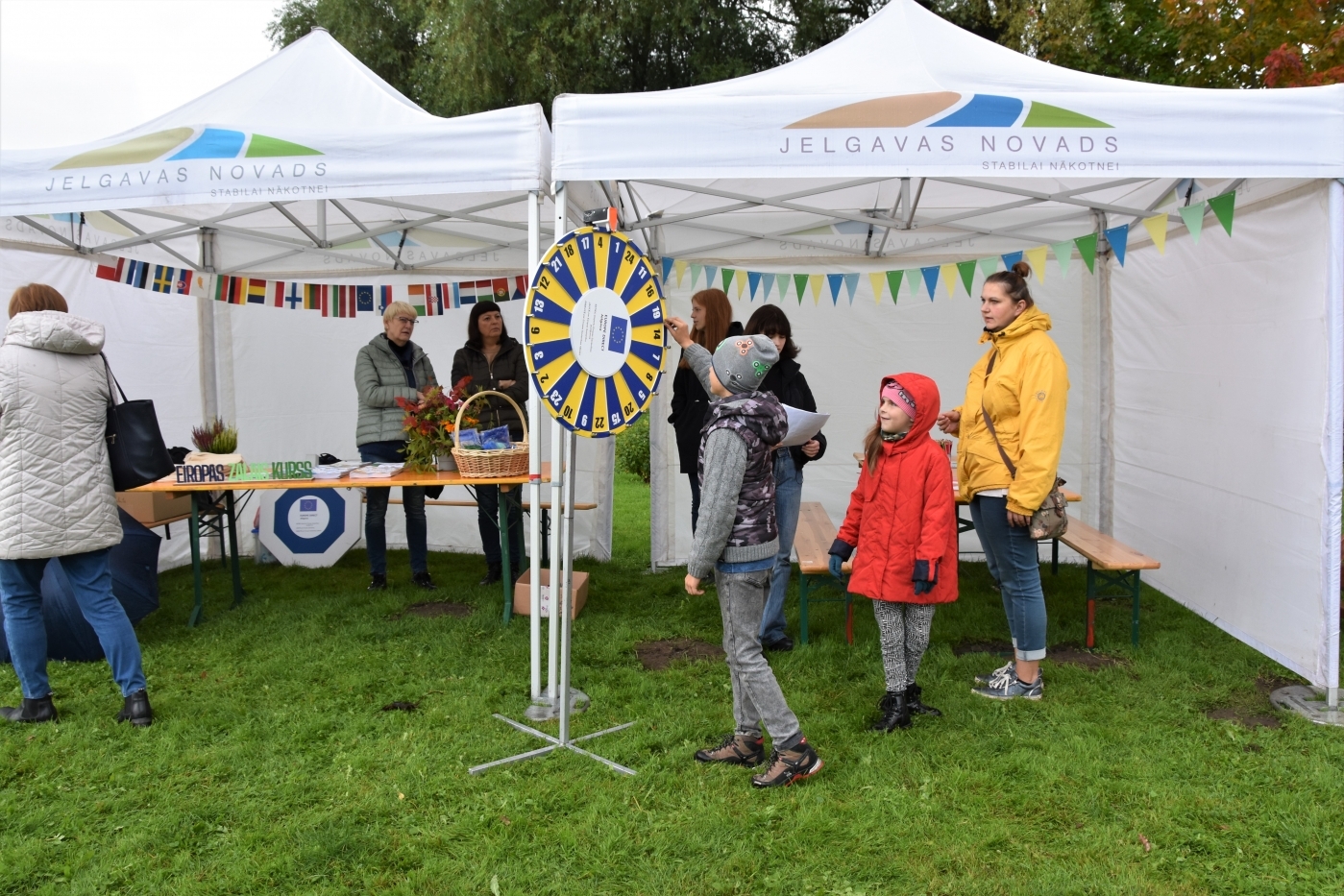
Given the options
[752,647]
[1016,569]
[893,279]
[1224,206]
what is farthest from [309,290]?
[1224,206]

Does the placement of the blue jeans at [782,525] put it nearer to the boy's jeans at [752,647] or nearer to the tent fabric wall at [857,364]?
the boy's jeans at [752,647]

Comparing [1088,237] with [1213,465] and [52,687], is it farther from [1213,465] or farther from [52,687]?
[52,687]

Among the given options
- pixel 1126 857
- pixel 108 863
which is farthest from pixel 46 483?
pixel 1126 857

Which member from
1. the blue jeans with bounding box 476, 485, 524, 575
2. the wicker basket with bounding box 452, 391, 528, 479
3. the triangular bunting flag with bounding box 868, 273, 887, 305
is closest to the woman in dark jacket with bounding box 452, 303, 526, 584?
the blue jeans with bounding box 476, 485, 524, 575

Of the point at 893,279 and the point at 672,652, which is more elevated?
the point at 893,279

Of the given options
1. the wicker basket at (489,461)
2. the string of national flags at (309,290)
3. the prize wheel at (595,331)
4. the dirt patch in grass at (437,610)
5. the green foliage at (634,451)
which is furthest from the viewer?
the green foliage at (634,451)

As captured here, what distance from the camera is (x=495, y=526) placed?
5645mm

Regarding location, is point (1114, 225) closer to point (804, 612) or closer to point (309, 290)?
point (804, 612)

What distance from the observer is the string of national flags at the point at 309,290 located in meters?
5.38

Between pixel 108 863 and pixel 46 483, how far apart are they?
1.42m

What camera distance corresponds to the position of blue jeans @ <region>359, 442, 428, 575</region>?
5.28 m

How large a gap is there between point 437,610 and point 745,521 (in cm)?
284

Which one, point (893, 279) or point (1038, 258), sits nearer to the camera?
point (1038, 258)

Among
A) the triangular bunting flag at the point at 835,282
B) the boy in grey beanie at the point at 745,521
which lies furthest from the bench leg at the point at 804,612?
the triangular bunting flag at the point at 835,282
